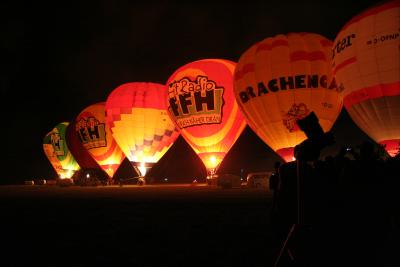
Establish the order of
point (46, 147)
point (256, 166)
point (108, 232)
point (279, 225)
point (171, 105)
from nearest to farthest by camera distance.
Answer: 1. point (279, 225)
2. point (108, 232)
3. point (171, 105)
4. point (46, 147)
5. point (256, 166)

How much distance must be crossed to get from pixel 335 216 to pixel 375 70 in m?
16.6

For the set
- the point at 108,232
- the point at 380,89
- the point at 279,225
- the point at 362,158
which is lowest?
the point at 108,232

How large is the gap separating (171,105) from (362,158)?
2513 cm

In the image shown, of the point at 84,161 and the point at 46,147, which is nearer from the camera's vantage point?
the point at 84,161

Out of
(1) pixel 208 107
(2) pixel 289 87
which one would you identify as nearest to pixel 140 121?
(1) pixel 208 107

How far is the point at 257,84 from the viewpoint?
21750 millimetres

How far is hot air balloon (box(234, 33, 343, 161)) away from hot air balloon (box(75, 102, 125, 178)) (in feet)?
65.9

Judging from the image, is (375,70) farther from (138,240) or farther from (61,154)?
(61,154)

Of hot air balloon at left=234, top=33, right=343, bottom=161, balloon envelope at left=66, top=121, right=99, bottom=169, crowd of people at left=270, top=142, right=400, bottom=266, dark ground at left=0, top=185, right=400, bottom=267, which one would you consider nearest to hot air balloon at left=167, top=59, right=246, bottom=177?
hot air balloon at left=234, top=33, right=343, bottom=161

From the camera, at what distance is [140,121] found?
31.9m

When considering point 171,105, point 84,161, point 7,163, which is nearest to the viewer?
point 171,105

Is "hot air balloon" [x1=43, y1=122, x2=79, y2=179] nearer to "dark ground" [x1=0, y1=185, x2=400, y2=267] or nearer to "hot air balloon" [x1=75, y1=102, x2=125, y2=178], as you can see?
"hot air balloon" [x1=75, y1=102, x2=125, y2=178]

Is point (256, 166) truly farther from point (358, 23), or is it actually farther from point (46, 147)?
point (358, 23)

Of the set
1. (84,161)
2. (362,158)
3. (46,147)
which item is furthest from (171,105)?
(46,147)
